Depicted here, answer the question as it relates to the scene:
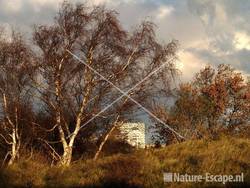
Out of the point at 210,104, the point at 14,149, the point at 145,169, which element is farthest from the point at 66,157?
the point at 210,104

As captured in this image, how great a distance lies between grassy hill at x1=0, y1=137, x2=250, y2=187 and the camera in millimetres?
19719

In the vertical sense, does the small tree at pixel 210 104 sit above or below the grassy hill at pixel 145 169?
above

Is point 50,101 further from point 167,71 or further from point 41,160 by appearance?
point 167,71

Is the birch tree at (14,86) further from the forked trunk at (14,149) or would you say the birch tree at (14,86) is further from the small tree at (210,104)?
the small tree at (210,104)

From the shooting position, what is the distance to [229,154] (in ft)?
71.5

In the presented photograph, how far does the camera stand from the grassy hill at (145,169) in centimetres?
1972

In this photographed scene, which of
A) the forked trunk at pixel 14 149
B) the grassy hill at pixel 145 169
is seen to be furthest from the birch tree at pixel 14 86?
the grassy hill at pixel 145 169

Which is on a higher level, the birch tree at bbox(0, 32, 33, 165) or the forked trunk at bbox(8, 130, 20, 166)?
the birch tree at bbox(0, 32, 33, 165)

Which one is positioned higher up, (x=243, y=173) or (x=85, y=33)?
(x=85, y=33)

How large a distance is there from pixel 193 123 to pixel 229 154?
1865 centimetres

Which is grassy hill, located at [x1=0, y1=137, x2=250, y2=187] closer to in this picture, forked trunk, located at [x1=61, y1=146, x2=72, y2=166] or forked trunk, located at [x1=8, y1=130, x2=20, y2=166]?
forked trunk, located at [x1=61, y1=146, x2=72, y2=166]

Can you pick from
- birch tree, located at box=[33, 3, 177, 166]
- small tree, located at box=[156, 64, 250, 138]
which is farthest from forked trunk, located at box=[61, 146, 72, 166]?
small tree, located at box=[156, 64, 250, 138]

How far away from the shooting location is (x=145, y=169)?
822 inches

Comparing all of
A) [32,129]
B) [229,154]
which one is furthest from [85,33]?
[229,154]
